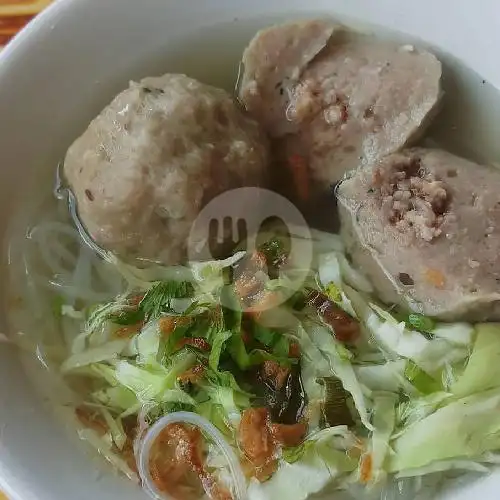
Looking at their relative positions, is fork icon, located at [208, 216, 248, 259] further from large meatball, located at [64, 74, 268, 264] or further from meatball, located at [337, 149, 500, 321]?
meatball, located at [337, 149, 500, 321]

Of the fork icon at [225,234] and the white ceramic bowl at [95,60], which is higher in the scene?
the white ceramic bowl at [95,60]

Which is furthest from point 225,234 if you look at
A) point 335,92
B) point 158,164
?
point 335,92

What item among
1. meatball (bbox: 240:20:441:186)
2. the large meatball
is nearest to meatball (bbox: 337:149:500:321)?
meatball (bbox: 240:20:441:186)

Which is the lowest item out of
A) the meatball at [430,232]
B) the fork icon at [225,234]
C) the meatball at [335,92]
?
the meatball at [430,232]

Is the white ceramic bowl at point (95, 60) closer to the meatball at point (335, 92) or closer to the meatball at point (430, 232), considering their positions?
the meatball at point (335, 92)

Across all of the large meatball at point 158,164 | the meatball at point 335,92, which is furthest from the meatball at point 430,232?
the large meatball at point 158,164

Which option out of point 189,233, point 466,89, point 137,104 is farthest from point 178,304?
point 466,89
